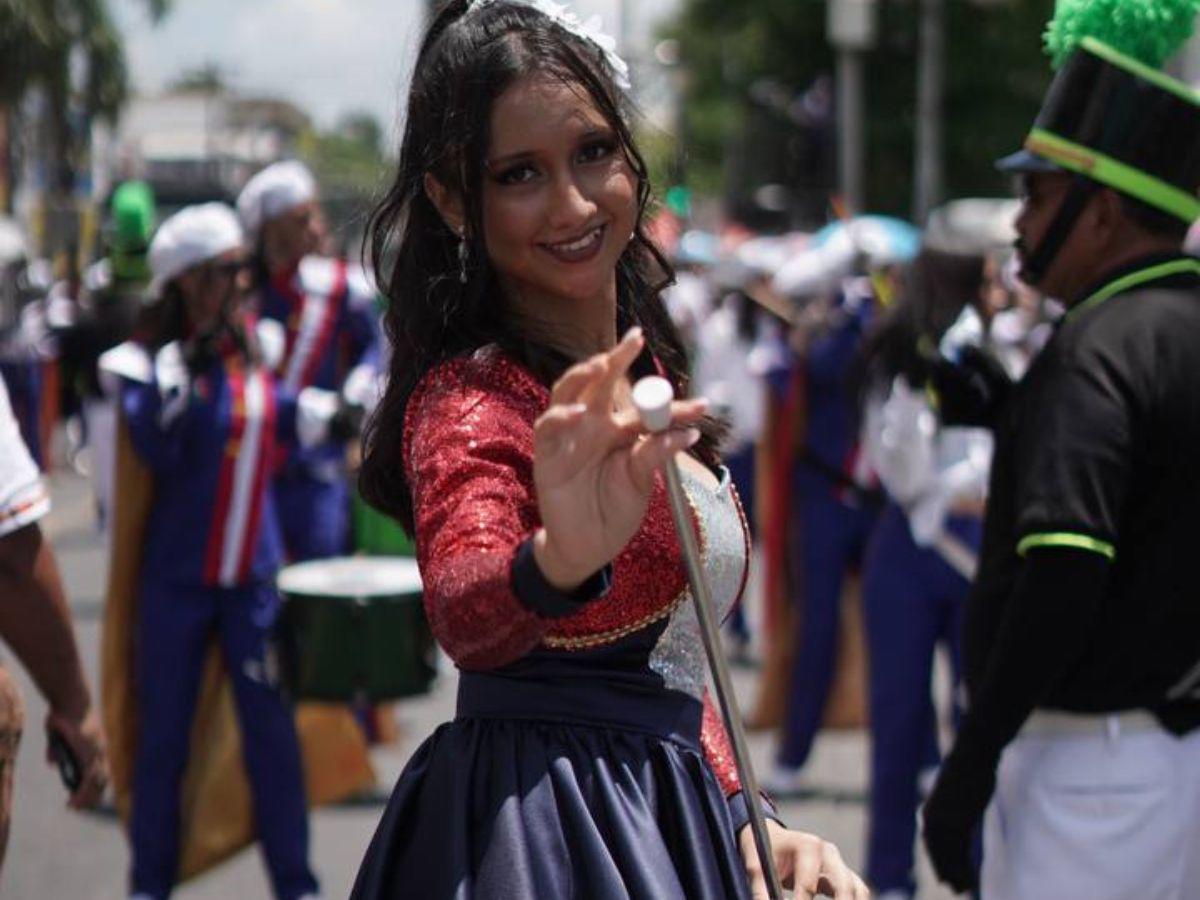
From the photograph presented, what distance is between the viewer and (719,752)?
2646mm

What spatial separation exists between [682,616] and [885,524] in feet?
12.9

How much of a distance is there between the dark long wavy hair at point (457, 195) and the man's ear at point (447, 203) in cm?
1

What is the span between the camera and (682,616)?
2514 mm

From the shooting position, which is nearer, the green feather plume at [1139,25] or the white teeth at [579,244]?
the white teeth at [579,244]

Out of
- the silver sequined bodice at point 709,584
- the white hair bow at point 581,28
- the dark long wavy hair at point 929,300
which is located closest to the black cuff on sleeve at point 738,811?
the silver sequined bodice at point 709,584

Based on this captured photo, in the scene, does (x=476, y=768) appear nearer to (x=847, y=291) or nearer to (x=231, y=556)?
(x=231, y=556)

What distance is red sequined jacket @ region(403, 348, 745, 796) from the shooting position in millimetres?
2141

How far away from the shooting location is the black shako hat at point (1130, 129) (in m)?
3.58

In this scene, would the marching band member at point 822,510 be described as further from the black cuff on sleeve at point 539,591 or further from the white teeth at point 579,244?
the black cuff on sleeve at point 539,591

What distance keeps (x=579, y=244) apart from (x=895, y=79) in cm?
4292

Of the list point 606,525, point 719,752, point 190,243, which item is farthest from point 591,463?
point 190,243

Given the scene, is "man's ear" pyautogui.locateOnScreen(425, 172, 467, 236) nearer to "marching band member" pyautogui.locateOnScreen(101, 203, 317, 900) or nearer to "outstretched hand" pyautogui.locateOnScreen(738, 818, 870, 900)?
"outstretched hand" pyautogui.locateOnScreen(738, 818, 870, 900)

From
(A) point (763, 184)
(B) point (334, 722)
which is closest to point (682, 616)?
(B) point (334, 722)

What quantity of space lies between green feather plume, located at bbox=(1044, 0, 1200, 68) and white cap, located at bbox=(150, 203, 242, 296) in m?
3.08
